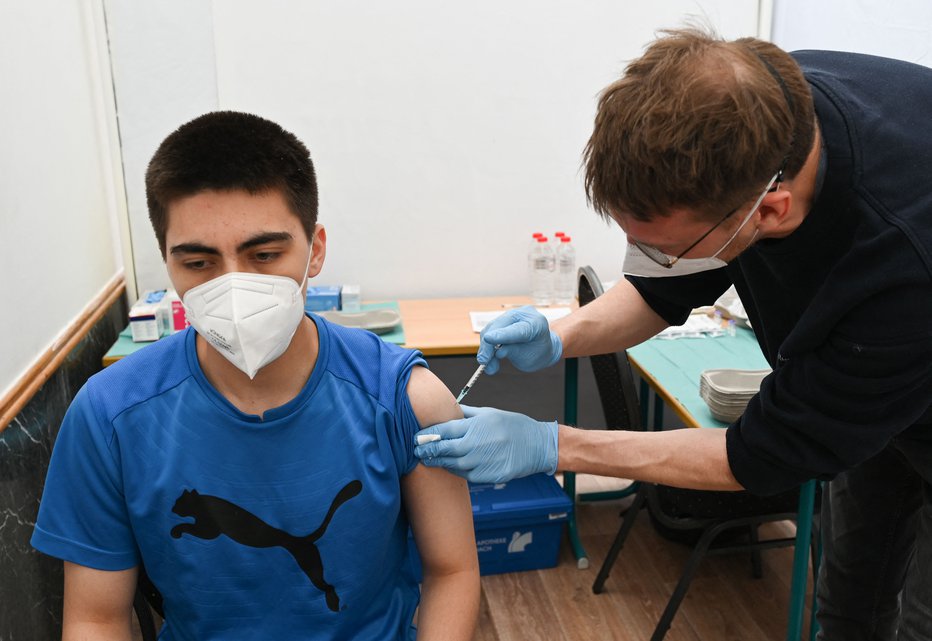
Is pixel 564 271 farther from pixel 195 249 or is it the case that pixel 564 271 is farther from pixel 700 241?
pixel 195 249

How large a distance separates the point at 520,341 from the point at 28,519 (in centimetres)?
134

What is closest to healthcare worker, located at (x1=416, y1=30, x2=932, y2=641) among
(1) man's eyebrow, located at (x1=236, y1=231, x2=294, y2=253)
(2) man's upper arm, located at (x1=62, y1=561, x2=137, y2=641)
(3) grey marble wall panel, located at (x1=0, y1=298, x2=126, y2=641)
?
(1) man's eyebrow, located at (x1=236, y1=231, x2=294, y2=253)

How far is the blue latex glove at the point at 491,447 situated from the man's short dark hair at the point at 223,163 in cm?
43

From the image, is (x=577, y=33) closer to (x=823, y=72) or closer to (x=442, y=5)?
(x=442, y=5)

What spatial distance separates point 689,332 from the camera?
257 cm

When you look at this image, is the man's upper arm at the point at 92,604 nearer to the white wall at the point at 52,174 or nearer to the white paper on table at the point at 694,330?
the white wall at the point at 52,174

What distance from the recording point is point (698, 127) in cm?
94

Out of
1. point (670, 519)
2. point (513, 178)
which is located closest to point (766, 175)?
point (670, 519)

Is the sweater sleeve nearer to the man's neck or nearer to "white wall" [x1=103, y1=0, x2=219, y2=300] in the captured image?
the man's neck

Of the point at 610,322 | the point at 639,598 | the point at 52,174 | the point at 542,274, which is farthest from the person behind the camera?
the point at 542,274

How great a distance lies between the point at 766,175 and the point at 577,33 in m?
2.28

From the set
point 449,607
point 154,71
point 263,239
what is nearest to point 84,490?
point 263,239

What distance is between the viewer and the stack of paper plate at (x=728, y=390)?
1792mm

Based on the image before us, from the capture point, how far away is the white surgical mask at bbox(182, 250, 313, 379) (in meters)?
1.09
